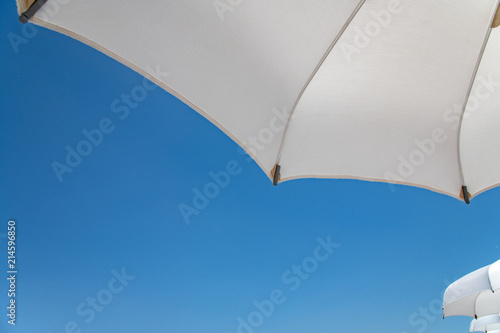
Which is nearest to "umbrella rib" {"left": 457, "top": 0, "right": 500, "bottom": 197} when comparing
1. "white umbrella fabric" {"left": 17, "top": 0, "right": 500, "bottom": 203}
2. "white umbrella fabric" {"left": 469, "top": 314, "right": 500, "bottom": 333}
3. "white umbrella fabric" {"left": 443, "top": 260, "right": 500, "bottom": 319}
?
"white umbrella fabric" {"left": 17, "top": 0, "right": 500, "bottom": 203}

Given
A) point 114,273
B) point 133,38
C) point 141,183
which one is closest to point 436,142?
point 133,38

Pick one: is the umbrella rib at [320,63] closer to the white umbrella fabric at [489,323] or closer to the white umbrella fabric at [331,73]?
the white umbrella fabric at [331,73]

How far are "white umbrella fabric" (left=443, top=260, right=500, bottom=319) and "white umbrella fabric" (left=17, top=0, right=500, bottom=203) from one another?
2539 millimetres

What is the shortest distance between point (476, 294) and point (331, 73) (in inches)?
300

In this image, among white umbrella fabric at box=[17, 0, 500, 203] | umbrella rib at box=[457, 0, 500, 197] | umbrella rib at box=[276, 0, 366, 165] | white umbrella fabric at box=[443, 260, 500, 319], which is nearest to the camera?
white umbrella fabric at box=[17, 0, 500, 203]

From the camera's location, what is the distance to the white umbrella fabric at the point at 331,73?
12.4ft

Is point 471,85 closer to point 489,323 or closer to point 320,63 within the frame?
point 320,63

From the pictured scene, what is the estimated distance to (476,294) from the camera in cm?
934

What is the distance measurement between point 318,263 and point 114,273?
21.9ft

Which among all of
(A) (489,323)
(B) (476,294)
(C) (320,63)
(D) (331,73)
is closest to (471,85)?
(D) (331,73)

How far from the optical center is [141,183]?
10609 mm

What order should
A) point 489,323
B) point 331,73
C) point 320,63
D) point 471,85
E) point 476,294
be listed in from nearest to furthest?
1. point 320,63
2. point 331,73
3. point 471,85
4. point 476,294
5. point 489,323

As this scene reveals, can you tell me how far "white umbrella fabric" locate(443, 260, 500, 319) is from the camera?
7.38 meters

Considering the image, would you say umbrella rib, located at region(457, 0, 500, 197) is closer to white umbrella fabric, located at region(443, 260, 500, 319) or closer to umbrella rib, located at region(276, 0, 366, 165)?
umbrella rib, located at region(276, 0, 366, 165)
